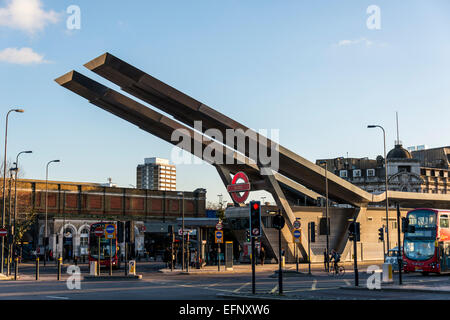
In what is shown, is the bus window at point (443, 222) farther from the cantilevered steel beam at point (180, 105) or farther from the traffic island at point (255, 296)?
the traffic island at point (255, 296)

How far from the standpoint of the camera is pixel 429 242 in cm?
3569

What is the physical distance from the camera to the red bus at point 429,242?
3534 cm

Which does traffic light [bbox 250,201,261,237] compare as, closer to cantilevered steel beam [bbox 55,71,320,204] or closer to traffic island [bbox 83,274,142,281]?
traffic island [bbox 83,274,142,281]

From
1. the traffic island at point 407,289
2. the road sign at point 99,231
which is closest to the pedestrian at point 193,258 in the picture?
the road sign at point 99,231

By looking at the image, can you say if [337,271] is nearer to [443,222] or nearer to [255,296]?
[443,222]

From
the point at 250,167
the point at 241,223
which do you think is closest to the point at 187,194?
the point at 241,223

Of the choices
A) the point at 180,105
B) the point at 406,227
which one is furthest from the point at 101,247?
the point at 406,227

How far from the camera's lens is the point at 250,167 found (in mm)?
52219

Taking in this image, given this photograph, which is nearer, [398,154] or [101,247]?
[101,247]

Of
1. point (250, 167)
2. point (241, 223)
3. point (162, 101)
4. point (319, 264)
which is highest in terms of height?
point (162, 101)
